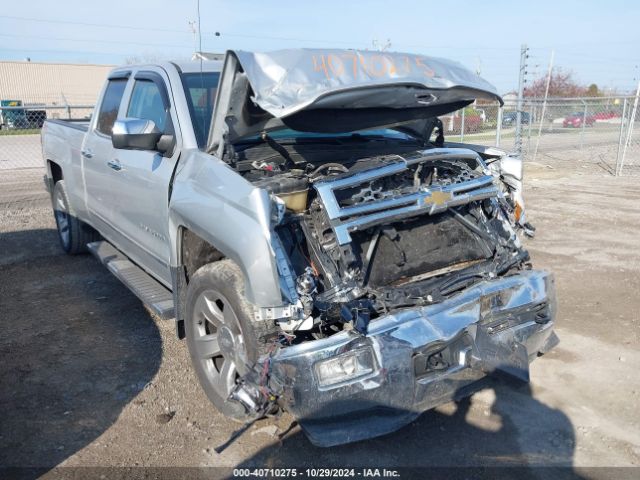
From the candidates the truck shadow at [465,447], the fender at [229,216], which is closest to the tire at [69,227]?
the fender at [229,216]

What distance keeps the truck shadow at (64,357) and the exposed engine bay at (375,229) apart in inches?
59.6

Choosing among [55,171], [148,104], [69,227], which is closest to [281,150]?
[148,104]

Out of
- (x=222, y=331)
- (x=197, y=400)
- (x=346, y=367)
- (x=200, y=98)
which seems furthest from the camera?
(x=200, y=98)

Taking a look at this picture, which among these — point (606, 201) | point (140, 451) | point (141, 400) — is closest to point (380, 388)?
point (140, 451)

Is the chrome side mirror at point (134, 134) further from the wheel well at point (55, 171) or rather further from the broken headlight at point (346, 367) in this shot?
the wheel well at point (55, 171)

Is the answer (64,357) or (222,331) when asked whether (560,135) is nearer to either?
(64,357)

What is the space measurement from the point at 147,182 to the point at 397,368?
239 cm

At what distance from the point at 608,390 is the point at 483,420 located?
38.7 inches

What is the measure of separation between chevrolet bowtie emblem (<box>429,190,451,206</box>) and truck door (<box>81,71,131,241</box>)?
108 inches

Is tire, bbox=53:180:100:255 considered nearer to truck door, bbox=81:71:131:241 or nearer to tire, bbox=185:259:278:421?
truck door, bbox=81:71:131:241

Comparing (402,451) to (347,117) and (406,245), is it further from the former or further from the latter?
(347,117)

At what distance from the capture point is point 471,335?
318 cm

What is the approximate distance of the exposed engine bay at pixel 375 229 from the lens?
310 cm

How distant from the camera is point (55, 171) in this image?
714 cm
